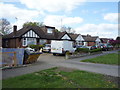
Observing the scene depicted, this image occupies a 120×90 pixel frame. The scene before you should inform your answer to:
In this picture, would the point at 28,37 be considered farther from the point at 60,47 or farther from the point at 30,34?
the point at 60,47

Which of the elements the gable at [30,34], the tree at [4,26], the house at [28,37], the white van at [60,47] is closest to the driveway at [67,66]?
the white van at [60,47]

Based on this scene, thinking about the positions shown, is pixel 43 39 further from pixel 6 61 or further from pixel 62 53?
pixel 6 61

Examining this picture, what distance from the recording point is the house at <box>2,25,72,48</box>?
1038 inches

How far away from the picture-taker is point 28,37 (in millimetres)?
26750

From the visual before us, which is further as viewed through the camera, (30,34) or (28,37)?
(30,34)

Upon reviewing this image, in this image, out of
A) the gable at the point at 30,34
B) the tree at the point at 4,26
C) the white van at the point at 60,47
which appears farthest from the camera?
the tree at the point at 4,26

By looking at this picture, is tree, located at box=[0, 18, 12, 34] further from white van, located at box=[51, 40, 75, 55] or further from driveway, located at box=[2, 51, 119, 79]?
driveway, located at box=[2, 51, 119, 79]

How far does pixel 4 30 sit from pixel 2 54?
39.2 metres

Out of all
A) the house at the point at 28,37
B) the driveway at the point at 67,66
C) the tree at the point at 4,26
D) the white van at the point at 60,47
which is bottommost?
the driveway at the point at 67,66

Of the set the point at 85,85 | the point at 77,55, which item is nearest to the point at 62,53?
the point at 77,55

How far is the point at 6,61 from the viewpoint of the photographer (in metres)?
8.78

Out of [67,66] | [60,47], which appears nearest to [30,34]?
[60,47]

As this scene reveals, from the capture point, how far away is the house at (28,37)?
26359 mm

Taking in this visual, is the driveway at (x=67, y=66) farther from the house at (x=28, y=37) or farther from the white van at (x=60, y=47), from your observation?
the house at (x=28, y=37)
